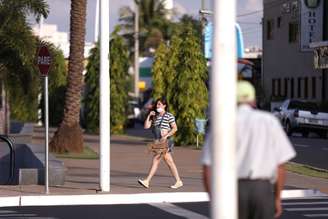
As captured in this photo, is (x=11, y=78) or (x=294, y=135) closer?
(x=11, y=78)

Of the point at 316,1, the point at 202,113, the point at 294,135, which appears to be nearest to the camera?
the point at 202,113

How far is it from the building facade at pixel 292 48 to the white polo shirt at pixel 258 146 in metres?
42.2

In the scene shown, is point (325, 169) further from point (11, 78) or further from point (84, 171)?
point (11, 78)

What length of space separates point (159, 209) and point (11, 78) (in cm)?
1572

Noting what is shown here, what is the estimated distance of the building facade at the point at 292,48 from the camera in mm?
50781

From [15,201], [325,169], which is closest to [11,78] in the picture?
[325,169]

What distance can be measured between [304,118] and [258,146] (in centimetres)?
3373

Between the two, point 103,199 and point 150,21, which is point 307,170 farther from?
point 150,21

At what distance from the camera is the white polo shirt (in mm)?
7359

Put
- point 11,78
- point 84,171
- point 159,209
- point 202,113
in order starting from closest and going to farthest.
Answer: point 159,209 < point 84,171 < point 11,78 < point 202,113

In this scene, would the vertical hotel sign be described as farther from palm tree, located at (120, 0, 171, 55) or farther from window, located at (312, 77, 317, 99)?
palm tree, located at (120, 0, 171, 55)

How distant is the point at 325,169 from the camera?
2295 centimetres

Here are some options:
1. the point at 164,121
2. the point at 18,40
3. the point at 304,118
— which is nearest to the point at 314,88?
the point at 304,118

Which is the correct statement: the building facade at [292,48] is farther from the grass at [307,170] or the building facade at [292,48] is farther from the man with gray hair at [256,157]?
the man with gray hair at [256,157]
